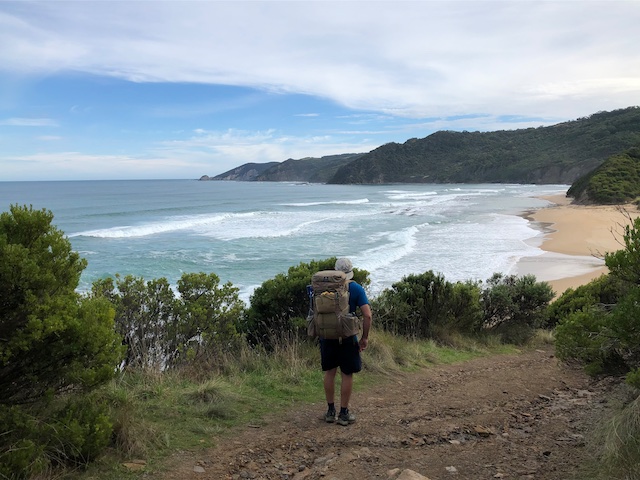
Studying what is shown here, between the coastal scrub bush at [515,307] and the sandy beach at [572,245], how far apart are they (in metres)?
1.25

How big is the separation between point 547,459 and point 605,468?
20.5 inches

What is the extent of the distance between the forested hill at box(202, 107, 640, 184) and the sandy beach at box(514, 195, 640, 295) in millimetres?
54364

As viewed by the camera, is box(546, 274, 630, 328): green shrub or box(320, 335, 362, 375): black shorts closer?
box(320, 335, 362, 375): black shorts

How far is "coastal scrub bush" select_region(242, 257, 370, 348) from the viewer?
6953mm

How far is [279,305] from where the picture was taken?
23.3ft

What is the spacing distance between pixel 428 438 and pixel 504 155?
439ft

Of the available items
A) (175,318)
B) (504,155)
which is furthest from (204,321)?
(504,155)

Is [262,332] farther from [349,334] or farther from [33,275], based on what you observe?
[33,275]

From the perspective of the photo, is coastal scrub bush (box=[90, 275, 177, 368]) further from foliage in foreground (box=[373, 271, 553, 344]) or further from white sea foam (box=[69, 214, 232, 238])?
white sea foam (box=[69, 214, 232, 238])

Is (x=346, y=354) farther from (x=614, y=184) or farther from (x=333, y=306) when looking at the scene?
(x=614, y=184)

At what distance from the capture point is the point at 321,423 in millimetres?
4469

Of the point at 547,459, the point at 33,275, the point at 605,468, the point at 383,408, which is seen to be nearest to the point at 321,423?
the point at 383,408

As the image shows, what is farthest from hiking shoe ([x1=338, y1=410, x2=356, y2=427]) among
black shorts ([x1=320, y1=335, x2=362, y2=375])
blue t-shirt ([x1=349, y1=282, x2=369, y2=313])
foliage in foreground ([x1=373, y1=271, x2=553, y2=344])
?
foliage in foreground ([x1=373, y1=271, x2=553, y2=344])

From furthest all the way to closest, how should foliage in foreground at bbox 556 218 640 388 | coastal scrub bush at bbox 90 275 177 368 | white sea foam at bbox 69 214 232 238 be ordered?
white sea foam at bbox 69 214 232 238 → coastal scrub bush at bbox 90 275 177 368 → foliage in foreground at bbox 556 218 640 388
